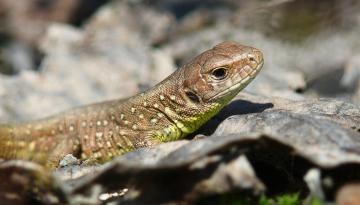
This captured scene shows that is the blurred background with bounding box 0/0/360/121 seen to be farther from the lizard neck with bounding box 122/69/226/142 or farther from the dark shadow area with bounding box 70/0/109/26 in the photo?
the lizard neck with bounding box 122/69/226/142

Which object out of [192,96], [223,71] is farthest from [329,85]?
[223,71]

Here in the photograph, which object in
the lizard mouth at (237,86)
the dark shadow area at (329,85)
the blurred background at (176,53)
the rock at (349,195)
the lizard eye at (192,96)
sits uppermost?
the blurred background at (176,53)

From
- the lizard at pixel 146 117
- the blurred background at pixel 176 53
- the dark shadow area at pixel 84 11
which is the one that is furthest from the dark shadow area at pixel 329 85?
the dark shadow area at pixel 84 11

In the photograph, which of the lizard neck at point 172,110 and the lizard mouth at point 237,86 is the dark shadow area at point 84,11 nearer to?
the lizard neck at point 172,110

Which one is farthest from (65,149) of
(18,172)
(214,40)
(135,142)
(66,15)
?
(66,15)

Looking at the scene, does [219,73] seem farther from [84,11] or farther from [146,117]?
[84,11]

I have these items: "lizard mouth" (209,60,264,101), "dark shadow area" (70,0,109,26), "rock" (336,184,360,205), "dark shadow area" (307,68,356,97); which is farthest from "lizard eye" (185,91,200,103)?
"dark shadow area" (70,0,109,26)

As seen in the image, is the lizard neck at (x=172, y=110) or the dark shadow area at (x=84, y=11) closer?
the lizard neck at (x=172, y=110)

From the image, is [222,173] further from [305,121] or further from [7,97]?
[7,97]
